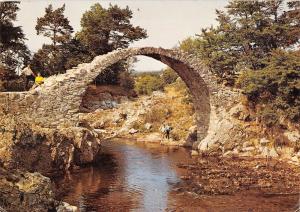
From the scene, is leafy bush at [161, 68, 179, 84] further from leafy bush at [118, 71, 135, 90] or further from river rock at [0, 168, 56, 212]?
river rock at [0, 168, 56, 212]

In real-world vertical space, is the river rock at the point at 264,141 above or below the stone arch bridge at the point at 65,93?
below

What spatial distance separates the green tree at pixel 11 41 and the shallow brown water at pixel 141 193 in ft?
30.3

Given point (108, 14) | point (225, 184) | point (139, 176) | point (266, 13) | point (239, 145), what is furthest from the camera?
point (108, 14)

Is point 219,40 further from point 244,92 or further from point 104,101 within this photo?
point 104,101

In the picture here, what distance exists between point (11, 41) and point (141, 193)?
14.9 metres

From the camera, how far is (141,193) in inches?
607

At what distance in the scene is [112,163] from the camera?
21.0 meters

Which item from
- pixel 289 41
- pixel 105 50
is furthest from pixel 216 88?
pixel 105 50

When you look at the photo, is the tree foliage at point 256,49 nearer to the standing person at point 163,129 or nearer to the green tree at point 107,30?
the standing person at point 163,129

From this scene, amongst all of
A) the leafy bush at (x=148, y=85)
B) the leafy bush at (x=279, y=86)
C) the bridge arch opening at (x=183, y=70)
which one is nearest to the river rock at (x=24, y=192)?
the bridge arch opening at (x=183, y=70)

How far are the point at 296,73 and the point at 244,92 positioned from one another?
350 cm

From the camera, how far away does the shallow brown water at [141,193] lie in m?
13.9

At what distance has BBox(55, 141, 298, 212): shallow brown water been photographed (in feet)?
45.5

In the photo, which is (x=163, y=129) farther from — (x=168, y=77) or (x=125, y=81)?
(x=168, y=77)
